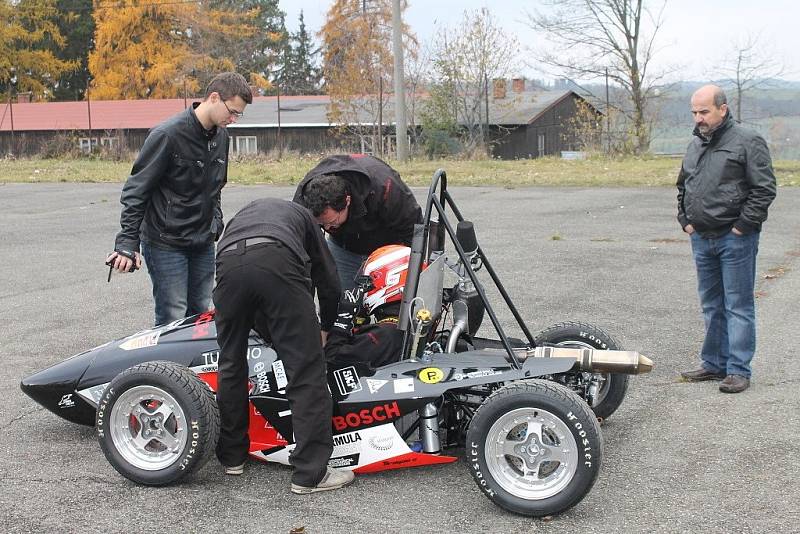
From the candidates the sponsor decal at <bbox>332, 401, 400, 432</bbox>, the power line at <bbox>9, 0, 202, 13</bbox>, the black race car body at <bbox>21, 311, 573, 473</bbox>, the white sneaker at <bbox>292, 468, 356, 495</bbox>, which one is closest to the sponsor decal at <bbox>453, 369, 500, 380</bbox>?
the black race car body at <bbox>21, 311, 573, 473</bbox>

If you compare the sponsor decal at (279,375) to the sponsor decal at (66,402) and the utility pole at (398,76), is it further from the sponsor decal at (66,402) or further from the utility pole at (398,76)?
the utility pole at (398,76)

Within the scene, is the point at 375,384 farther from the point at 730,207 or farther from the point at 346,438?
the point at 730,207

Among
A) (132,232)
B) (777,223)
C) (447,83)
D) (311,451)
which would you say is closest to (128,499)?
(311,451)

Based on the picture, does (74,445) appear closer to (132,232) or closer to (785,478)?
(132,232)

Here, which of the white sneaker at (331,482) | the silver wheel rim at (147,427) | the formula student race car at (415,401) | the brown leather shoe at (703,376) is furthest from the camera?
the brown leather shoe at (703,376)

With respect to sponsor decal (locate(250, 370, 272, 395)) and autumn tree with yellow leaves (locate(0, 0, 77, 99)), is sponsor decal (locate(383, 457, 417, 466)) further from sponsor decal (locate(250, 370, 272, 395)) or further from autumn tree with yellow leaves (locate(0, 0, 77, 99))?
autumn tree with yellow leaves (locate(0, 0, 77, 99))

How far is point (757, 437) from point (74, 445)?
376cm

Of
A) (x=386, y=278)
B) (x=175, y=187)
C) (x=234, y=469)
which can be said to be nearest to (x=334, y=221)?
(x=386, y=278)

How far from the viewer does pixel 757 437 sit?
5.36 meters

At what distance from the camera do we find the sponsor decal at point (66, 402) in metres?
5.37

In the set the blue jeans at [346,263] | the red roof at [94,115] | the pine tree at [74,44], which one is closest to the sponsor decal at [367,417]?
the blue jeans at [346,263]

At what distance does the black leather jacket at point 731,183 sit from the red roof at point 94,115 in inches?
1576

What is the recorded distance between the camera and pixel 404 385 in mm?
4828

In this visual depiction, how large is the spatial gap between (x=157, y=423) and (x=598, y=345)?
248 centimetres
